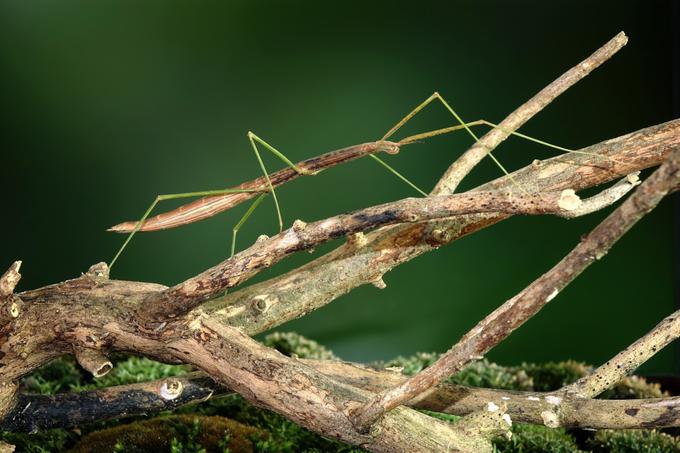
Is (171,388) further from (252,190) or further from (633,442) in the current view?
(633,442)

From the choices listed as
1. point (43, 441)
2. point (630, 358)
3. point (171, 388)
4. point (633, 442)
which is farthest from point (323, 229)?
point (633, 442)

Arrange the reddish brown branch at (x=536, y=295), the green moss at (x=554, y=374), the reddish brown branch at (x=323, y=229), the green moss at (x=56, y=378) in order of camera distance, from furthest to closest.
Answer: the green moss at (x=554, y=374) → the green moss at (x=56, y=378) → the reddish brown branch at (x=323, y=229) → the reddish brown branch at (x=536, y=295)

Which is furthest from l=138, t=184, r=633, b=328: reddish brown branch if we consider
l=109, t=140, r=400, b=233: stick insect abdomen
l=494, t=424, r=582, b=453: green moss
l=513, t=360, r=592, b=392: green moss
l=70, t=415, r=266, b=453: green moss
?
l=513, t=360, r=592, b=392: green moss

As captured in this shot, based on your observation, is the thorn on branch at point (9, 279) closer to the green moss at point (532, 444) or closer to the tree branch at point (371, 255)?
the tree branch at point (371, 255)

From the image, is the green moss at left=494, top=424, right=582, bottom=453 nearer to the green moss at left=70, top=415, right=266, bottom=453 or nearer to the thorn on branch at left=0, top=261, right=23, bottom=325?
the green moss at left=70, top=415, right=266, bottom=453

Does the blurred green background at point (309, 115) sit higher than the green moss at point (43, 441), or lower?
higher

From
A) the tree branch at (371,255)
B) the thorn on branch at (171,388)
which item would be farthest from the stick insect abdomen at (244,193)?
the thorn on branch at (171,388)

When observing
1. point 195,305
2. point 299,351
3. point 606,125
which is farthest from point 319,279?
point 606,125

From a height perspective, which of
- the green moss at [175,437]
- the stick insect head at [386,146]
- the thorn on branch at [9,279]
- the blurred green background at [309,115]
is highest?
the blurred green background at [309,115]

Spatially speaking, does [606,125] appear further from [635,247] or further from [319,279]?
[319,279]
